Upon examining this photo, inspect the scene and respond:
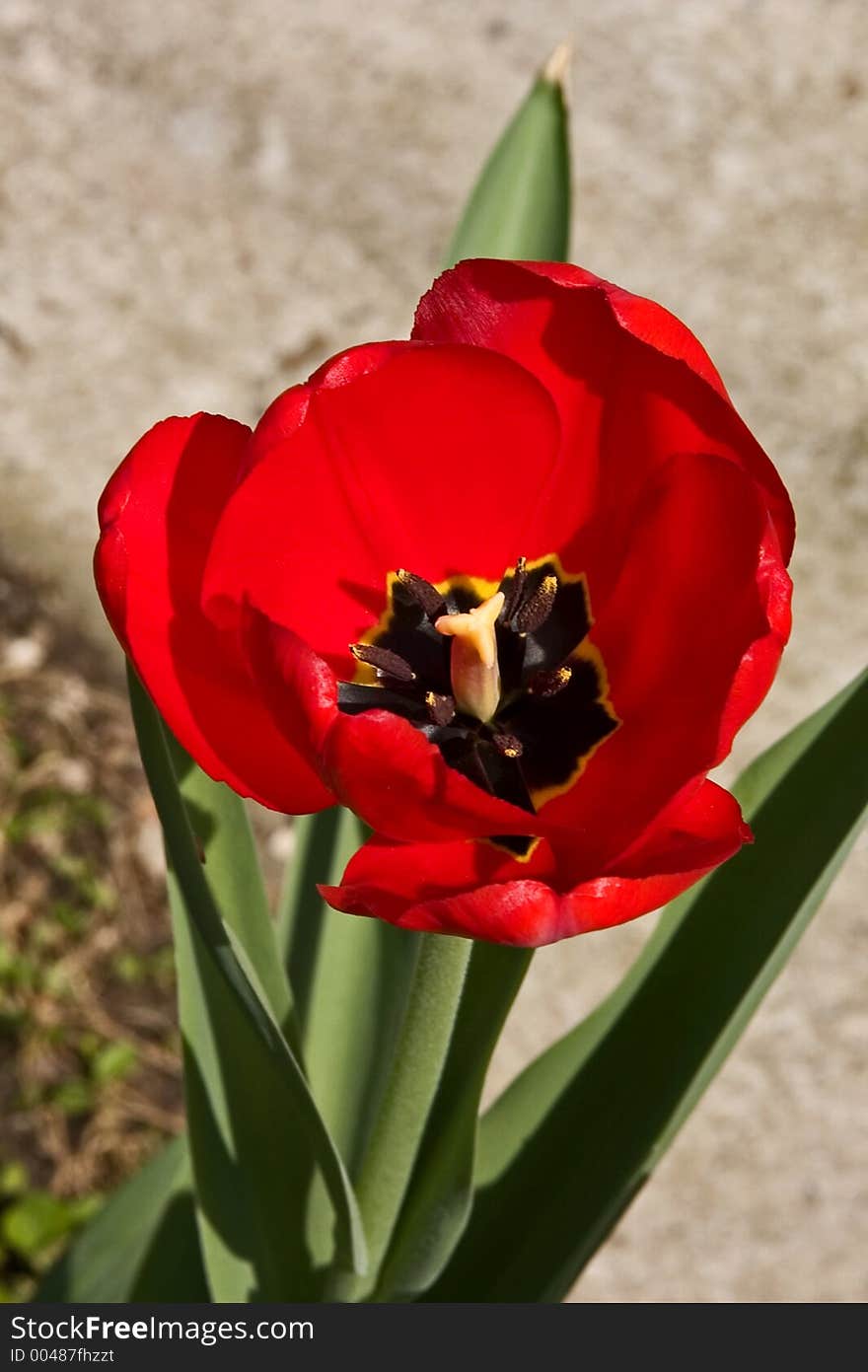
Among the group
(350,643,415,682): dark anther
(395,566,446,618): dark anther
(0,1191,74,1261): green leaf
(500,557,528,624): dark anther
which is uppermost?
(500,557,528,624): dark anther

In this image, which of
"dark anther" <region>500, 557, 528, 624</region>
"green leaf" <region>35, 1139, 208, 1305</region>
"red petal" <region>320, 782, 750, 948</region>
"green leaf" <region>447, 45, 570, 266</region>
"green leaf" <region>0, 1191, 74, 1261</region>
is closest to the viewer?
"red petal" <region>320, 782, 750, 948</region>

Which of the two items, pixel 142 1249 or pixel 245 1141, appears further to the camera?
pixel 142 1249

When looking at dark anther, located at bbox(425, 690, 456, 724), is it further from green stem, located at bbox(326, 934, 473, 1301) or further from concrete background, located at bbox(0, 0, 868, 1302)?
concrete background, located at bbox(0, 0, 868, 1302)

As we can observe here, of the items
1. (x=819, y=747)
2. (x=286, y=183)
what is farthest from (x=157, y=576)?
(x=286, y=183)

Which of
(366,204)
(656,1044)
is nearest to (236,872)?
(656,1044)

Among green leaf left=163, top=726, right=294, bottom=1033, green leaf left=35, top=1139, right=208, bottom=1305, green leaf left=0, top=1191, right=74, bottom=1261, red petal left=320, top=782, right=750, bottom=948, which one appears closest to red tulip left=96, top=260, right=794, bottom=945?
red petal left=320, top=782, right=750, bottom=948

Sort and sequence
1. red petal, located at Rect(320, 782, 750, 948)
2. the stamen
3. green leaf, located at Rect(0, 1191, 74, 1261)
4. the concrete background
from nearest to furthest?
red petal, located at Rect(320, 782, 750, 948) < the stamen < green leaf, located at Rect(0, 1191, 74, 1261) < the concrete background

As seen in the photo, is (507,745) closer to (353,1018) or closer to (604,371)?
(604,371)

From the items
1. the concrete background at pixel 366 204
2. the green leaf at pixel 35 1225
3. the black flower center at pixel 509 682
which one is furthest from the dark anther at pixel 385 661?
the concrete background at pixel 366 204
